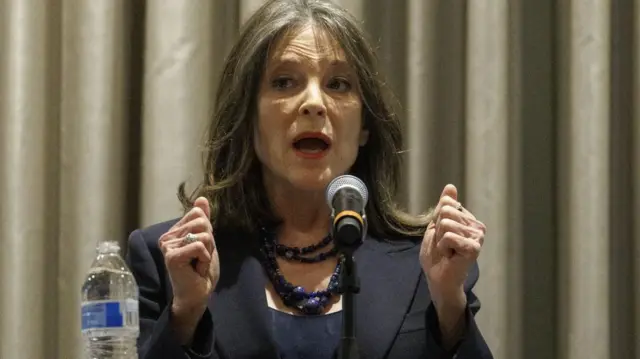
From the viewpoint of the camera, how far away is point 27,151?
1.95 metres

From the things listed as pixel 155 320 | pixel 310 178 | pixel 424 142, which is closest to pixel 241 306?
pixel 155 320

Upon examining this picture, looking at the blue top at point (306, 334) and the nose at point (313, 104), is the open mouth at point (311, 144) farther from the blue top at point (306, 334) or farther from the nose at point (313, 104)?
the blue top at point (306, 334)

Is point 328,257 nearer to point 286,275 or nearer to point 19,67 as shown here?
point 286,275

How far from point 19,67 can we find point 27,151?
7.1 inches

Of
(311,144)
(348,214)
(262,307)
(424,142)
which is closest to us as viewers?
(348,214)

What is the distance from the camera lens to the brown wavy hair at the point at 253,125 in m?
1.68

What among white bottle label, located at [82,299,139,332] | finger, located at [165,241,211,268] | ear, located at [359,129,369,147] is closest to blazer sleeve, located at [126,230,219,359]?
finger, located at [165,241,211,268]

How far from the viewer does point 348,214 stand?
1071 mm

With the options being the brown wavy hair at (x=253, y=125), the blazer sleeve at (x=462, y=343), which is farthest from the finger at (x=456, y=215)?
the brown wavy hair at (x=253, y=125)

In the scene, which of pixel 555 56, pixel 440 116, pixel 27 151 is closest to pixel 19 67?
pixel 27 151

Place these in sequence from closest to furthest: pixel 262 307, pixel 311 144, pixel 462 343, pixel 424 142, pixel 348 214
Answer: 1. pixel 348 214
2. pixel 462 343
3. pixel 262 307
4. pixel 311 144
5. pixel 424 142

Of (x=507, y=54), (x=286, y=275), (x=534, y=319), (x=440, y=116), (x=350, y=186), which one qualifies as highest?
(x=507, y=54)

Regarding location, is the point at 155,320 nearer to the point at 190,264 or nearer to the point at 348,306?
the point at 190,264

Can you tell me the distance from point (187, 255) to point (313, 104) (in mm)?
412
